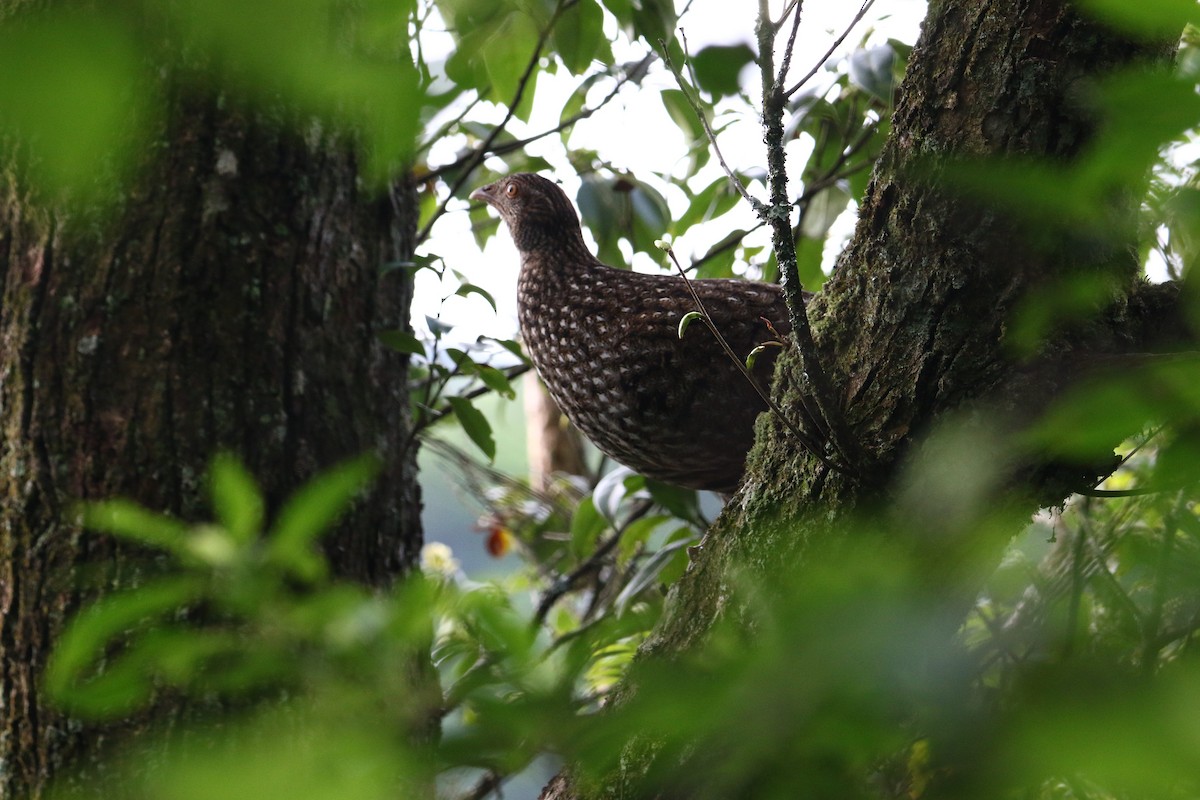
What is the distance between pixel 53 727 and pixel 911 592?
5.17ft

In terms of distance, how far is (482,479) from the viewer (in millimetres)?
3730

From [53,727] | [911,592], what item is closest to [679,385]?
[53,727]

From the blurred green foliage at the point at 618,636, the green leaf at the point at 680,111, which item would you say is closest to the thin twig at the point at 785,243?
the blurred green foliage at the point at 618,636

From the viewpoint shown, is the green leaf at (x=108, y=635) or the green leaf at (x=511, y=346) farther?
the green leaf at (x=511, y=346)

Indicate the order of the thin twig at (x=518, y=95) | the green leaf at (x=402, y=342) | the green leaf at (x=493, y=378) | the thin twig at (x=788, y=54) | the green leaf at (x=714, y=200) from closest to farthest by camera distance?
1. the thin twig at (x=788, y=54)
2. the thin twig at (x=518, y=95)
3. the green leaf at (x=402, y=342)
4. the green leaf at (x=493, y=378)
5. the green leaf at (x=714, y=200)

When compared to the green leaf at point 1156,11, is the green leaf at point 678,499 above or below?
above

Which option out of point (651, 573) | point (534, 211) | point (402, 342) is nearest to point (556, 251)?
point (534, 211)

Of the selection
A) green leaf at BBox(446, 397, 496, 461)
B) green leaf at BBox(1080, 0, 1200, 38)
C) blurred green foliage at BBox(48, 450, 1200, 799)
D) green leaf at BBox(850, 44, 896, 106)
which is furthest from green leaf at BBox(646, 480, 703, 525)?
green leaf at BBox(1080, 0, 1200, 38)

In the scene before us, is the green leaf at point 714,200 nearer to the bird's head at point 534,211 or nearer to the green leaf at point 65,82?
the bird's head at point 534,211

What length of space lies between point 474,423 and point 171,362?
0.67m

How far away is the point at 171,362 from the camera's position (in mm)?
1754

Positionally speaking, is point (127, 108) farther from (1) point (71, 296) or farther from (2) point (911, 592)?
(1) point (71, 296)

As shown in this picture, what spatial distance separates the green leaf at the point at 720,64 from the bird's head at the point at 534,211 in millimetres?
599

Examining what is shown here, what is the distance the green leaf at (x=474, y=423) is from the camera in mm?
2160
